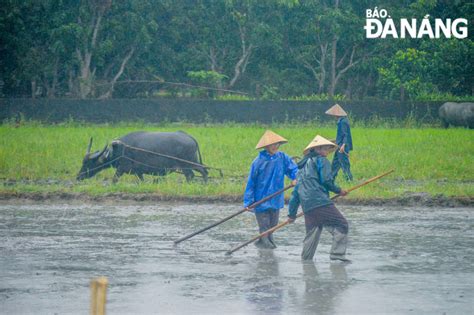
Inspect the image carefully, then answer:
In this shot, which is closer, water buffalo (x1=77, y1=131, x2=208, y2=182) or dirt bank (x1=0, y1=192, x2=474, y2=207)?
dirt bank (x1=0, y1=192, x2=474, y2=207)

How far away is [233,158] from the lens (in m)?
22.6

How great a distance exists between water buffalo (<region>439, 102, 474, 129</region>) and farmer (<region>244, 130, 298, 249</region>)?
914 inches

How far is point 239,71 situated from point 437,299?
119 feet

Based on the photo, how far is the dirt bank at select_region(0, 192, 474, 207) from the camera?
16.1 m

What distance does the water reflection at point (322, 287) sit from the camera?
8.48m

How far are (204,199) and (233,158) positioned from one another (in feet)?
19.9

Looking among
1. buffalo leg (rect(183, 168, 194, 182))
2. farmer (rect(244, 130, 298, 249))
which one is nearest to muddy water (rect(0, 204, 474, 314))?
farmer (rect(244, 130, 298, 249))

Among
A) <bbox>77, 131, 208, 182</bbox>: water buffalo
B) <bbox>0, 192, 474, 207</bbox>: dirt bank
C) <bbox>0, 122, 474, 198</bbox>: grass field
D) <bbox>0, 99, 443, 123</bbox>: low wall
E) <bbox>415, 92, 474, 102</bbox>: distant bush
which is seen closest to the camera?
<bbox>0, 192, 474, 207</bbox>: dirt bank

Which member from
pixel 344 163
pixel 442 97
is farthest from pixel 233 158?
pixel 442 97

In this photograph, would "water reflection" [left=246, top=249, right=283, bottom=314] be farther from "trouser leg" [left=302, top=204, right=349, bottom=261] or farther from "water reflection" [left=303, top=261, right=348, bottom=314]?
"trouser leg" [left=302, top=204, right=349, bottom=261]

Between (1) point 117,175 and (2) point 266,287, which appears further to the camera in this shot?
(1) point 117,175

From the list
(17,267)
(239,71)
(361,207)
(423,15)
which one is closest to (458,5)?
(423,15)

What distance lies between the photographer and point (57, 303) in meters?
8.58

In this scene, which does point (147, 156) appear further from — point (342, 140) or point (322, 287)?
point (322, 287)
